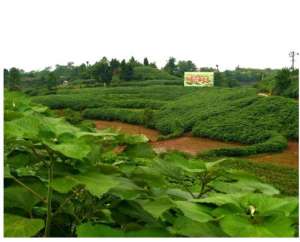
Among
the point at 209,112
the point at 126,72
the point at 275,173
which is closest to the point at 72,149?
the point at 275,173

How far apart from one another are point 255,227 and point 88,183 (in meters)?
0.28

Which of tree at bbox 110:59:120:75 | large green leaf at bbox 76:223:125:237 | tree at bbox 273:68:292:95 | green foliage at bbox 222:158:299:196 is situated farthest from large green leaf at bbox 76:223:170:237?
tree at bbox 110:59:120:75

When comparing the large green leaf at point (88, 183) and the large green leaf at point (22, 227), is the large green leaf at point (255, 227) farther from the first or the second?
the large green leaf at point (22, 227)

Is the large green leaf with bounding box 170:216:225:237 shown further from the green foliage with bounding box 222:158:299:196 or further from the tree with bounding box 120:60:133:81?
the tree with bounding box 120:60:133:81

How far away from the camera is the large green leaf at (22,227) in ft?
2.81

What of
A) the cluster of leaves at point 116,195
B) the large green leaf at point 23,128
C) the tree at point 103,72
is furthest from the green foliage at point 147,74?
the large green leaf at point 23,128

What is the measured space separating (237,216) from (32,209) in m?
0.46

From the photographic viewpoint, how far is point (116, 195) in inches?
37.9

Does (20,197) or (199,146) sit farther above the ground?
(20,197)

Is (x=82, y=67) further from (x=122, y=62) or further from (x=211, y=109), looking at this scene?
(x=211, y=109)

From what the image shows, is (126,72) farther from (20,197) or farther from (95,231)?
(95,231)

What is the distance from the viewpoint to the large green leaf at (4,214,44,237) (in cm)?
86

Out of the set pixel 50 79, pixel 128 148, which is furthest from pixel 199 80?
pixel 128 148

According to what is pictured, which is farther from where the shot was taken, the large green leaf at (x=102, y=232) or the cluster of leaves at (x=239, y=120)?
the cluster of leaves at (x=239, y=120)
